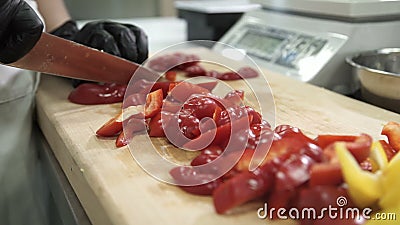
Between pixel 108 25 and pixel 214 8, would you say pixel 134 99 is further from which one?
pixel 214 8

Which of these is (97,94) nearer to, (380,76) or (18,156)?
(18,156)

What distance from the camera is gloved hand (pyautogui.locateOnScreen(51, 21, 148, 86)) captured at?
1134 mm

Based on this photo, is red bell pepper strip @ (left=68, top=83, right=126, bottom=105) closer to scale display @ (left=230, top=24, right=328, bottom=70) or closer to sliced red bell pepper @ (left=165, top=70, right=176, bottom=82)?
sliced red bell pepper @ (left=165, top=70, right=176, bottom=82)

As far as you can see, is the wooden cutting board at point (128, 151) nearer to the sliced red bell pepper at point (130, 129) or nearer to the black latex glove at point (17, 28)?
the sliced red bell pepper at point (130, 129)

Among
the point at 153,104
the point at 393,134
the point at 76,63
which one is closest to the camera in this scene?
the point at 393,134

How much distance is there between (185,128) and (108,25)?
50 cm

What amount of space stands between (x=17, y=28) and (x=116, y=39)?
34cm

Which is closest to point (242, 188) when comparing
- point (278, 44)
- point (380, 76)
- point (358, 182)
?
point (358, 182)

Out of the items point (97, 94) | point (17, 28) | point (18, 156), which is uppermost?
point (17, 28)

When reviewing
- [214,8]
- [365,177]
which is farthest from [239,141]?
[214,8]

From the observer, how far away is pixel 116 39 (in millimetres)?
1158

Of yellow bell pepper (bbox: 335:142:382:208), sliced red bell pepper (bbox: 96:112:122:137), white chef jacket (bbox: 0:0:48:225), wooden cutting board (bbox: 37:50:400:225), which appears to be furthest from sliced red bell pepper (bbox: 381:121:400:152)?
white chef jacket (bbox: 0:0:48:225)

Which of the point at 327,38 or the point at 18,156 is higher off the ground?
the point at 327,38

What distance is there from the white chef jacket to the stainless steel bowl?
2.38 ft
